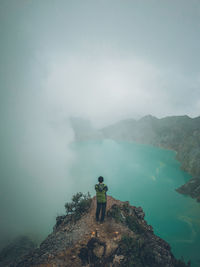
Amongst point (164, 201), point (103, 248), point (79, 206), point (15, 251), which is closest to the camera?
point (103, 248)

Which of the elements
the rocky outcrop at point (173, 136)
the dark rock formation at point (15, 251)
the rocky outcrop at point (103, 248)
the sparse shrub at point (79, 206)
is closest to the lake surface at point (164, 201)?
the rocky outcrop at point (173, 136)

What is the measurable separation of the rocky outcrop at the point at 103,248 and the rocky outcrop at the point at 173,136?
23849 mm

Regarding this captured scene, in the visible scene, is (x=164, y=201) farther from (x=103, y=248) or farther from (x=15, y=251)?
(x=15, y=251)

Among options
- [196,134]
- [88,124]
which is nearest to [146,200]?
[196,134]

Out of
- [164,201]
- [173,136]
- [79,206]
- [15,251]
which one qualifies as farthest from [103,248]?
[173,136]

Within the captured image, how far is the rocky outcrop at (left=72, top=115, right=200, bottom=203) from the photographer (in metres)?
36.9

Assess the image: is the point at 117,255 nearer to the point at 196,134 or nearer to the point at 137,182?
the point at 137,182

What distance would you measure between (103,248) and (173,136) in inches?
3326

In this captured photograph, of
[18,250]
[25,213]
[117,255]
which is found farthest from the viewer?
[25,213]

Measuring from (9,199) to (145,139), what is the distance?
99428 mm

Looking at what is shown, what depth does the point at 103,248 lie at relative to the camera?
185 inches

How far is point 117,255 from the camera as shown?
4562mm

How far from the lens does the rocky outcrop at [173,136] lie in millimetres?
36928

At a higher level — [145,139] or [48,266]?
[145,139]
